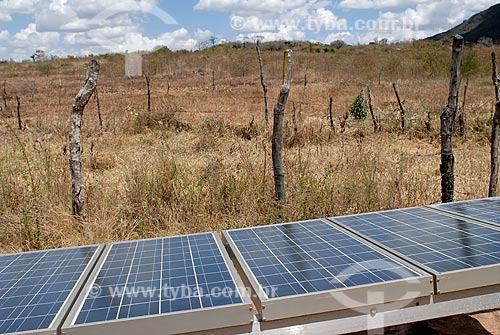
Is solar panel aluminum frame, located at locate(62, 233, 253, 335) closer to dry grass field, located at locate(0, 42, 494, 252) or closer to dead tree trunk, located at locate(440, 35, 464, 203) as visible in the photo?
dry grass field, located at locate(0, 42, 494, 252)

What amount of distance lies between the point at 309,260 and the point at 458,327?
6.13 feet

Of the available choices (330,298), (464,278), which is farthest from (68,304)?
(464,278)

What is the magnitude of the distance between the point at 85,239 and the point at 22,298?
7.79ft

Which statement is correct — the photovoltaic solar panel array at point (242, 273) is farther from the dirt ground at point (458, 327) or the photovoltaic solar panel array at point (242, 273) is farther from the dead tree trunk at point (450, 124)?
the dead tree trunk at point (450, 124)

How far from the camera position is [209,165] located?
606 cm

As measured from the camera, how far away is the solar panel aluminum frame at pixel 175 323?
70.4 inches

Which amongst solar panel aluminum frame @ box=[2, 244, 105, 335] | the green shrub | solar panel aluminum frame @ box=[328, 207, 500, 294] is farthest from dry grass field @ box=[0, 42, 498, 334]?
solar panel aluminum frame @ box=[2, 244, 105, 335]

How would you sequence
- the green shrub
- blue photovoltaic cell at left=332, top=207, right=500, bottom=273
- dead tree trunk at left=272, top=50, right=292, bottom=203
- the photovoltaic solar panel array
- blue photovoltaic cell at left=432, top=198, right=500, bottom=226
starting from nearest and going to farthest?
the photovoltaic solar panel array < blue photovoltaic cell at left=332, top=207, right=500, bottom=273 < blue photovoltaic cell at left=432, top=198, right=500, bottom=226 < dead tree trunk at left=272, top=50, right=292, bottom=203 < the green shrub

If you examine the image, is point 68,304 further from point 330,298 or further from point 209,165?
point 209,165

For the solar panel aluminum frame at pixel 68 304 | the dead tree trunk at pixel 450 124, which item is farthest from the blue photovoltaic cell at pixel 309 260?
the dead tree trunk at pixel 450 124

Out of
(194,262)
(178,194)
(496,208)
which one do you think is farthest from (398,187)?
(194,262)

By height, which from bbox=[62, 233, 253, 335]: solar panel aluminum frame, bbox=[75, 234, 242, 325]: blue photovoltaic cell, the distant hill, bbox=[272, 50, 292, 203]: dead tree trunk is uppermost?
the distant hill

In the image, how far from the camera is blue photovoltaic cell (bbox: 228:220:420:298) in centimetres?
210

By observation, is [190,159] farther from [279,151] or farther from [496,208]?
[496,208]
